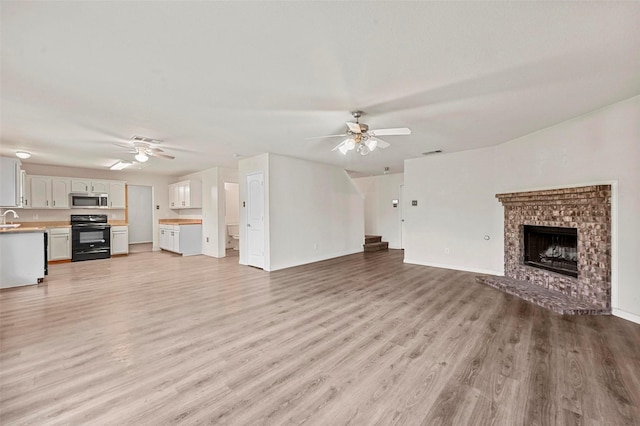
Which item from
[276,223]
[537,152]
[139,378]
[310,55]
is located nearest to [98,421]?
[139,378]

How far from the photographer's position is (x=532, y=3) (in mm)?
1626

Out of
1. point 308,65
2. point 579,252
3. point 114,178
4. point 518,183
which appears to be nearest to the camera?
point 308,65

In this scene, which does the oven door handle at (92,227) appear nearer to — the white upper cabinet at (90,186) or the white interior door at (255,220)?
the white upper cabinet at (90,186)

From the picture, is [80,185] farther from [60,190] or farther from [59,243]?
[59,243]

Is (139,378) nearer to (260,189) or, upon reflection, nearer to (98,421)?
(98,421)

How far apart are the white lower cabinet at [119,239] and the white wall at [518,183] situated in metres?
7.96

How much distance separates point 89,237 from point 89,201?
3.59 feet

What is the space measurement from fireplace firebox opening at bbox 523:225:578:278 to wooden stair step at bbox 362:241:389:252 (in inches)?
159

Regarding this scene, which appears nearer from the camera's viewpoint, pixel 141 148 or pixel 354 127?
pixel 354 127

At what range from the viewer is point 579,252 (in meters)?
3.61

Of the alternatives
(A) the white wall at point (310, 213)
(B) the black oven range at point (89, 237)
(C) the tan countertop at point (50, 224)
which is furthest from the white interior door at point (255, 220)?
(C) the tan countertop at point (50, 224)

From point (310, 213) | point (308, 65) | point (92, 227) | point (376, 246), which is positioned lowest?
point (376, 246)

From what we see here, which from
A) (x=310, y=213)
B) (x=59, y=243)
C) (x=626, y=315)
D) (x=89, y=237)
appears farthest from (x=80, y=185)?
(x=626, y=315)

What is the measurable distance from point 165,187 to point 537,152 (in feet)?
32.9
